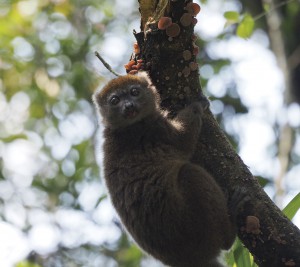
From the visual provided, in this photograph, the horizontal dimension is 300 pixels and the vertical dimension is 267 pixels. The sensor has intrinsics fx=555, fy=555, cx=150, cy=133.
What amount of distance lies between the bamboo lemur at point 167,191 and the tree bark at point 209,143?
108mm

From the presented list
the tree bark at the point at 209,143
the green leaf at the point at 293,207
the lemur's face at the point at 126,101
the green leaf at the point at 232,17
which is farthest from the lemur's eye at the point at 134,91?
the green leaf at the point at 293,207

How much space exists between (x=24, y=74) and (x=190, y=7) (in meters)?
6.58

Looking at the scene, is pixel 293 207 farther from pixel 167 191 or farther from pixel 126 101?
pixel 126 101

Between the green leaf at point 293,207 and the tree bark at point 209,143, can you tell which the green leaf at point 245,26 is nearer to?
the tree bark at point 209,143

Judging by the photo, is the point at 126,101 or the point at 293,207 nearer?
the point at 293,207

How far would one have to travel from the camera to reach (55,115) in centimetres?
1034

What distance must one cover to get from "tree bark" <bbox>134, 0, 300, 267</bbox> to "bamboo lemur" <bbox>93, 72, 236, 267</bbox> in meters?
0.11

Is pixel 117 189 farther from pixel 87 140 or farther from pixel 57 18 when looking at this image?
pixel 57 18

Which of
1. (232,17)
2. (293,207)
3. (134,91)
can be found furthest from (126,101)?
(293,207)

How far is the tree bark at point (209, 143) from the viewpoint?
4.11m

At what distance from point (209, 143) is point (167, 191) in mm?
530

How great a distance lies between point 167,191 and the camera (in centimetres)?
459

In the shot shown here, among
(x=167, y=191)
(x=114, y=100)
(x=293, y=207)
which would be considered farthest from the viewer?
(x=114, y=100)

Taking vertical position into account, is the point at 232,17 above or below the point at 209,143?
above
